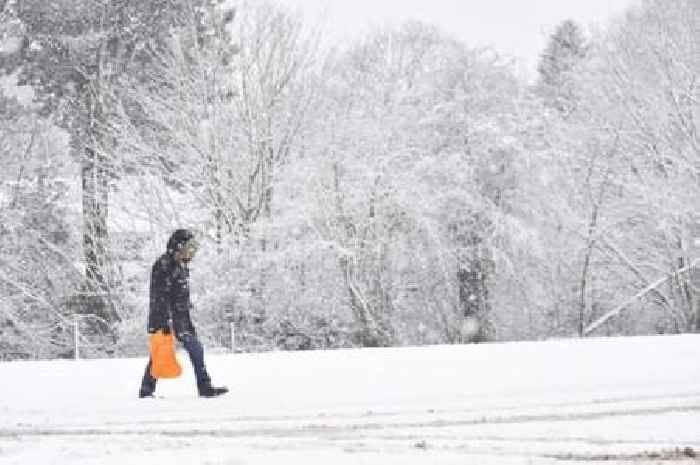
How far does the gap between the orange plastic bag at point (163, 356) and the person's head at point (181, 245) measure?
30.9 inches

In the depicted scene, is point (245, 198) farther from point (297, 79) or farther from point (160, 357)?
point (160, 357)

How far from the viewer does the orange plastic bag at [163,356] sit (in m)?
8.52

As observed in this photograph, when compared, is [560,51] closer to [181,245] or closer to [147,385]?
[181,245]

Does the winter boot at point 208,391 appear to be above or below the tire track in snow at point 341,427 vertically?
above

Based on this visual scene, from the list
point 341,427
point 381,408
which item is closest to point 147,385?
point 381,408

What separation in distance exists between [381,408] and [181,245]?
8.06 feet

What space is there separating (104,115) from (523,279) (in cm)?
1105

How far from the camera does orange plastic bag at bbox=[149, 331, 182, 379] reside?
8.52 metres

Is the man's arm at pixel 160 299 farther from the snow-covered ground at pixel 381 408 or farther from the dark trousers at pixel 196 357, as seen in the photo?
the snow-covered ground at pixel 381 408

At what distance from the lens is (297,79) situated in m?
21.1

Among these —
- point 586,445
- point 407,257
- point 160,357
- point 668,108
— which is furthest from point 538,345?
point 668,108

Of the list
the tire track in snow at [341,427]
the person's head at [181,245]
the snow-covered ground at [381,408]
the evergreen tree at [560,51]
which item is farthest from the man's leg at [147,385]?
the evergreen tree at [560,51]

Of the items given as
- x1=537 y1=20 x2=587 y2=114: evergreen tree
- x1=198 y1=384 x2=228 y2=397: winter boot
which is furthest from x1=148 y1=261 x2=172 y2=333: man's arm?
x1=537 y1=20 x2=587 y2=114: evergreen tree

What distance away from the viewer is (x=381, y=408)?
24.8 ft
